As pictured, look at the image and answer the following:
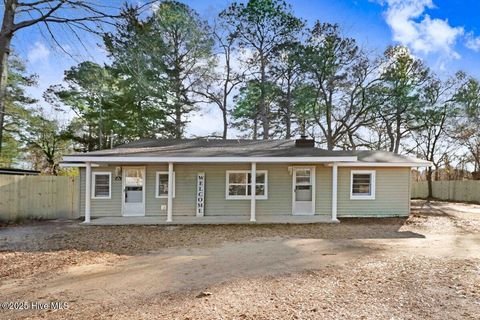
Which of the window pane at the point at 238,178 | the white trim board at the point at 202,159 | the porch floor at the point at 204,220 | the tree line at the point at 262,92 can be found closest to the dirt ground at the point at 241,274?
the porch floor at the point at 204,220

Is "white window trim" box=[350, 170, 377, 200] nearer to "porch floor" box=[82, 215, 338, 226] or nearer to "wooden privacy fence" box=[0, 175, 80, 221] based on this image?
"porch floor" box=[82, 215, 338, 226]

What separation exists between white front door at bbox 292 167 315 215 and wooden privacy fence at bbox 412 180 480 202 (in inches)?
559

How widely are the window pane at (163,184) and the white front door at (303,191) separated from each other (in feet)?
16.1

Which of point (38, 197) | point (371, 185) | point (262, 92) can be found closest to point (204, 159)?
point (38, 197)

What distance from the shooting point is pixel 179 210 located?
11039mm

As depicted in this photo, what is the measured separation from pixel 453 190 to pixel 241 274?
855 inches

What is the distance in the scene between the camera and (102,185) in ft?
35.8

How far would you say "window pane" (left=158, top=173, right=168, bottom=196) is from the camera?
10977 mm

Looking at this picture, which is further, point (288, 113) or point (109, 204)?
point (288, 113)

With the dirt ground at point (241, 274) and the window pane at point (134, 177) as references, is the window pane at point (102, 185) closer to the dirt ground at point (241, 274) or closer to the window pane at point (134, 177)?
the window pane at point (134, 177)

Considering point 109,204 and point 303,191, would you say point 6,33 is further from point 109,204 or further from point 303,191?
point 303,191

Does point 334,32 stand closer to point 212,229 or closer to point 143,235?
point 212,229

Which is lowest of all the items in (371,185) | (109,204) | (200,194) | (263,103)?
(109,204)

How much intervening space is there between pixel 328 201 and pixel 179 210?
577 centimetres
